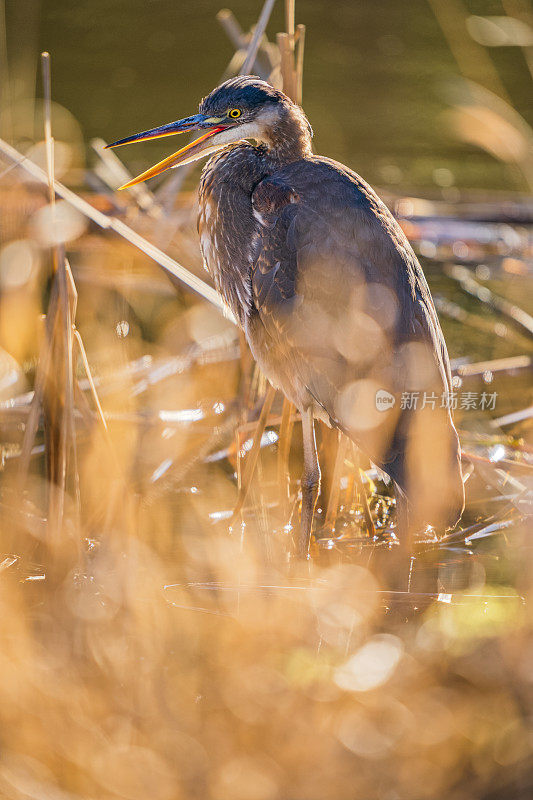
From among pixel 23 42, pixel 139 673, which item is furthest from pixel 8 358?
pixel 23 42

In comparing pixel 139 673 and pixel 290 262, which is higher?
pixel 290 262

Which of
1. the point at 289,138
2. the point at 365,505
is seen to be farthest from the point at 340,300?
the point at 365,505

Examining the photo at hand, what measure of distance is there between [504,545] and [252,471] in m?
0.88

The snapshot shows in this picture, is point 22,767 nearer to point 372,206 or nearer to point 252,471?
point 252,471

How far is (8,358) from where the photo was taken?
3.99m

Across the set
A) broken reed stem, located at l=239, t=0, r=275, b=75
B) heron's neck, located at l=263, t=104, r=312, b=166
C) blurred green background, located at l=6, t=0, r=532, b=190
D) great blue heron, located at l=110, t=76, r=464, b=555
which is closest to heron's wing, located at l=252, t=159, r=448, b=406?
great blue heron, located at l=110, t=76, r=464, b=555

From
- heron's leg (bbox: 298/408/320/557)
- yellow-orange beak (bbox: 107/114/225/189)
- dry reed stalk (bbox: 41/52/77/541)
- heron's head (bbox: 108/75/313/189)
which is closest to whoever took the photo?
dry reed stalk (bbox: 41/52/77/541)

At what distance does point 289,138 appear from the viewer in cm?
303

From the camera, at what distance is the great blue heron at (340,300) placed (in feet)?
9.11

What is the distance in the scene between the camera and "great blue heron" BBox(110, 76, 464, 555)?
278 cm

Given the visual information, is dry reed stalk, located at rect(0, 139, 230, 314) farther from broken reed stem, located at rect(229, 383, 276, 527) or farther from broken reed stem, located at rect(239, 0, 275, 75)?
broken reed stem, located at rect(239, 0, 275, 75)

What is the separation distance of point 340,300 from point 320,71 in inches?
314

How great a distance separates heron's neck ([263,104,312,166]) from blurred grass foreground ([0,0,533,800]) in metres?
0.19

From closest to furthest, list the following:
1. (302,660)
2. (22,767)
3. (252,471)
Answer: (22,767) → (302,660) → (252,471)
